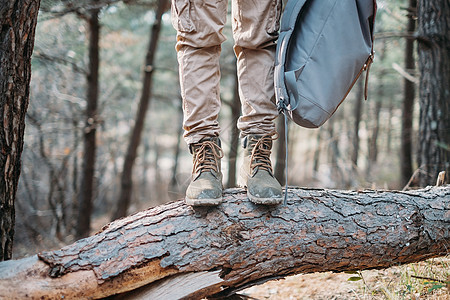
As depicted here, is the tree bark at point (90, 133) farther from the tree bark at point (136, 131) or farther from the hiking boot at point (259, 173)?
the hiking boot at point (259, 173)

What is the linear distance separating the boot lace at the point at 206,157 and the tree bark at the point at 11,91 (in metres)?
0.91

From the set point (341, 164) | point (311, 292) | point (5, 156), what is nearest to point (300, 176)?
point (341, 164)

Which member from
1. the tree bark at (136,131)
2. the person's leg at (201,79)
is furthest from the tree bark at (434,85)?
the tree bark at (136,131)

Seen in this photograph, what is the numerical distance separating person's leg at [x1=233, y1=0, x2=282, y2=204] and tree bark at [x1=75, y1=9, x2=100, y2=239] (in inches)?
131

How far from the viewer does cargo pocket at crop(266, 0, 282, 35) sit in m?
1.83

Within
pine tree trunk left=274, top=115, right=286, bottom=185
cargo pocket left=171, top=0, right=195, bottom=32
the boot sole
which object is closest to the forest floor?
the boot sole

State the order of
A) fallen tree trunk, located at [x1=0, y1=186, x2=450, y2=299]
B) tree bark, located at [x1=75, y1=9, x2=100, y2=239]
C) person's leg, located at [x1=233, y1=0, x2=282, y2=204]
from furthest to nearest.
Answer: tree bark, located at [x1=75, y1=9, x2=100, y2=239]
person's leg, located at [x1=233, y1=0, x2=282, y2=204]
fallen tree trunk, located at [x1=0, y1=186, x2=450, y2=299]

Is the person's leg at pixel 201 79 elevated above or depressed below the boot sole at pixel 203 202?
above

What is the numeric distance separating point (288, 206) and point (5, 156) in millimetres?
1431

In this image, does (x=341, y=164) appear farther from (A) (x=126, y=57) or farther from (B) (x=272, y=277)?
(A) (x=126, y=57)

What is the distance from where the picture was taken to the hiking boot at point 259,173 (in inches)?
68.1

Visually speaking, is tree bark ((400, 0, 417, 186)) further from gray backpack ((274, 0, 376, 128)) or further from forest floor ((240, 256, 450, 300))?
gray backpack ((274, 0, 376, 128))

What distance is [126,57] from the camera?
28.7 ft

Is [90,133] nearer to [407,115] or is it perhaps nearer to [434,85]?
[434,85]
